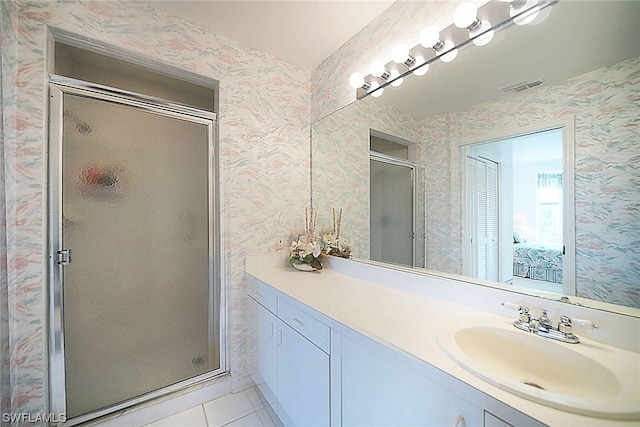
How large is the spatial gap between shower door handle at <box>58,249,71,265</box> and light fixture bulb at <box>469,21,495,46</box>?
219 cm

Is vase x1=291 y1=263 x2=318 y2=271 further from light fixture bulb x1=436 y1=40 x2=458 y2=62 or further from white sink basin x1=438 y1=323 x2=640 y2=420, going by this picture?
light fixture bulb x1=436 y1=40 x2=458 y2=62

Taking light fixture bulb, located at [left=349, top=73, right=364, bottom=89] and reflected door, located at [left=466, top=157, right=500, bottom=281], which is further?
light fixture bulb, located at [left=349, top=73, right=364, bottom=89]

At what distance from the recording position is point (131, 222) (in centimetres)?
142

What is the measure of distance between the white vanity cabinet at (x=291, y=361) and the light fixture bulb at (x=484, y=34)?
1415 millimetres

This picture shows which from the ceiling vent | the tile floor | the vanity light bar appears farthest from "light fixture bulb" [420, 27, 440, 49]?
the tile floor

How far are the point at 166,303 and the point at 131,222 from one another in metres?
0.53

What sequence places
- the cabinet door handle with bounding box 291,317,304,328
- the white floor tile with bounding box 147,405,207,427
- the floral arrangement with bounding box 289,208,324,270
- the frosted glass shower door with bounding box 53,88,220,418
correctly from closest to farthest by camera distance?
1. the cabinet door handle with bounding box 291,317,304,328
2. the frosted glass shower door with bounding box 53,88,220,418
3. the white floor tile with bounding box 147,405,207,427
4. the floral arrangement with bounding box 289,208,324,270

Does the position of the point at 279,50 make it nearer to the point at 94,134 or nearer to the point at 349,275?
the point at 94,134

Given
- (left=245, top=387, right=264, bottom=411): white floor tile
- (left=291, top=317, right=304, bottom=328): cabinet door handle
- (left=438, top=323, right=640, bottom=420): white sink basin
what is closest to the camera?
(left=438, top=323, right=640, bottom=420): white sink basin

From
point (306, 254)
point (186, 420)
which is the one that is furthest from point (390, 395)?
point (186, 420)

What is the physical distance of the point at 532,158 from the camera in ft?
3.22

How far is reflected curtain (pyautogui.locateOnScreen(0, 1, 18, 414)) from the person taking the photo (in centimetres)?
104

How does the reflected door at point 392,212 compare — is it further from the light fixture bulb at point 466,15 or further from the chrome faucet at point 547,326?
the light fixture bulb at point 466,15

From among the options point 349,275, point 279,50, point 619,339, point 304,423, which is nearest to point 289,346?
point 304,423
